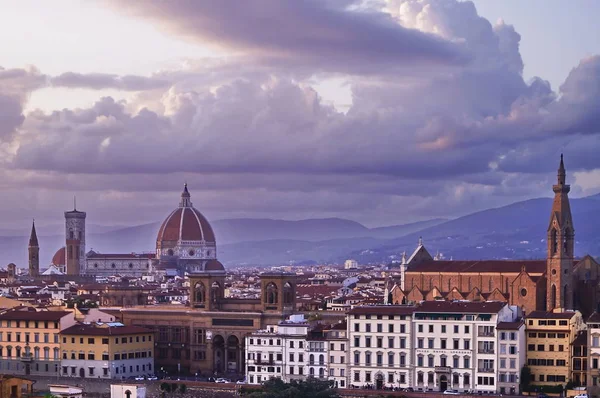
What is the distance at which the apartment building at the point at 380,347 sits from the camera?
258 ft

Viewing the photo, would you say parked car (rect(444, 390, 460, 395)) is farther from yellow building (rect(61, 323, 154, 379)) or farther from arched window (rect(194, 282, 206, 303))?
arched window (rect(194, 282, 206, 303))

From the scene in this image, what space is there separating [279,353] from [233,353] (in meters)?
9.30

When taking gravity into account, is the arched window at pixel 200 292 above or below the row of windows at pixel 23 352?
above

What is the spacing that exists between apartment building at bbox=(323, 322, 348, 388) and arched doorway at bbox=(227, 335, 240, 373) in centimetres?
1139

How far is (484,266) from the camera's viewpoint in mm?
98625

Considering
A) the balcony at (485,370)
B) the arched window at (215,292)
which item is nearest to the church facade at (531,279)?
the arched window at (215,292)

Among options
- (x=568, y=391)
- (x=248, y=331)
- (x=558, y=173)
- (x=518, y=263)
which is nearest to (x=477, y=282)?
(x=518, y=263)

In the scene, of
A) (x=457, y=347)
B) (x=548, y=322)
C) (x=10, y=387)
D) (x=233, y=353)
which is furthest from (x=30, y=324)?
(x=10, y=387)

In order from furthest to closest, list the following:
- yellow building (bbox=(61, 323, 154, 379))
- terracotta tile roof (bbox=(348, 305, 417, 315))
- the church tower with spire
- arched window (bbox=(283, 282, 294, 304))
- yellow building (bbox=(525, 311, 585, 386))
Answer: the church tower with spire < arched window (bbox=(283, 282, 294, 304)) < yellow building (bbox=(61, 323, 154, 379)) < terracotta tile roof (bbox=(348, 305, 417, 315)) < yellow building (bbox=(525, 311, 585, 386))

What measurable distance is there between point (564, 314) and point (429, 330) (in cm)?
772

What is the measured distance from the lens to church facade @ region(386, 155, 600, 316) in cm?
9269

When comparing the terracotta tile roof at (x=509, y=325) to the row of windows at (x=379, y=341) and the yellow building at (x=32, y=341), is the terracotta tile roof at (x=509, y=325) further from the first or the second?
the yellow building at (x=32, y=341)

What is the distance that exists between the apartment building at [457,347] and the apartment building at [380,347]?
2.11 ft

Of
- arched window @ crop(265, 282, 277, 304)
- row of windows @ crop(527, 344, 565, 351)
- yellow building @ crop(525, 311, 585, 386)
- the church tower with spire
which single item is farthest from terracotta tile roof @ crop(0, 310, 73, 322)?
the church tower with spire
